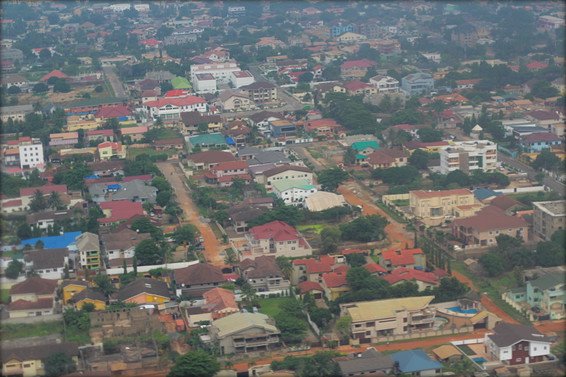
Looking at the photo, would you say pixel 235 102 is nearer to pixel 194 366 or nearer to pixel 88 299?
pixel 88 299

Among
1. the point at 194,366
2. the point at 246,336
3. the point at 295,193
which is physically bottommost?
the point at 295,193

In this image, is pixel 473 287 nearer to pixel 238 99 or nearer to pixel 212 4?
pixel 238 99

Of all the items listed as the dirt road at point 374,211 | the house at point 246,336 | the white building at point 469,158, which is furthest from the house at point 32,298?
the white building at point 469,158

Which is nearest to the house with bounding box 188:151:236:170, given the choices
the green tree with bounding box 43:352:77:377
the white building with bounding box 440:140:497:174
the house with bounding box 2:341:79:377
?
the white building with bounding box 440:140:497:174

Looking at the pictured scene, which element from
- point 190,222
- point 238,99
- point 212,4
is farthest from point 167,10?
point 190,222

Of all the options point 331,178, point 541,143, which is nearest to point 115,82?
point 331,178

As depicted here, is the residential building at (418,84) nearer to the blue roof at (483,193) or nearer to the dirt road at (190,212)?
the dirt road at (190,212)

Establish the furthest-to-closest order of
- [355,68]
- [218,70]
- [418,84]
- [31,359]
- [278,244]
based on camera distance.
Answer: [355,68]
[218,70]
[418,84]
[278,244]
[31,359]

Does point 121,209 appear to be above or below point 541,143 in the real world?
above
